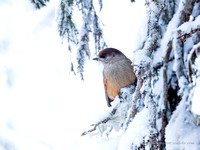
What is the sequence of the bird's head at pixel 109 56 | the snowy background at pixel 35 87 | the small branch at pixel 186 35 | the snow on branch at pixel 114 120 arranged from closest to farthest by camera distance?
the small branch at pixel 186 35, the snow on branch at pixel 114 120, the bird's head at pixel 109 56, the snowy background at pixel 35 87

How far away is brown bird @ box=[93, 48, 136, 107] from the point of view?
11.3 feet

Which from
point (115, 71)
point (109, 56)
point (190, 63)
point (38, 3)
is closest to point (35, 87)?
point (109, 56)

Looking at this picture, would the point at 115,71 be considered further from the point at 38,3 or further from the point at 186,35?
the point at 186,35

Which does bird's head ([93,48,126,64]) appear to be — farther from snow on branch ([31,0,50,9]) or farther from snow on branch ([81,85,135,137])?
snow on branch ([81,85,135,137])

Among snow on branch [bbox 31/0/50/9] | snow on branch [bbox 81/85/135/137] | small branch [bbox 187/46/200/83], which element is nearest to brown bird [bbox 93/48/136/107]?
snow on branch [bbox 81/85/135/137]

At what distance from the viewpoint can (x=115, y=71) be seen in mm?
3635

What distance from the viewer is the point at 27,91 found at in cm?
743

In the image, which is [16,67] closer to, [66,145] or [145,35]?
[66,145]

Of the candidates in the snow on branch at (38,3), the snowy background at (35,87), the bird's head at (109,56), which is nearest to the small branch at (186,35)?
the snow on branch at (38,3)

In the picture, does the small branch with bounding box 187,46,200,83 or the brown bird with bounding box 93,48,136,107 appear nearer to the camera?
the small branch with bounding box 187,46,200,83

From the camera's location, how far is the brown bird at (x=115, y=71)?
345 cm

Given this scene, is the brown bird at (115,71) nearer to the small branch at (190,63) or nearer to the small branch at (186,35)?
the small branch at (186,35)

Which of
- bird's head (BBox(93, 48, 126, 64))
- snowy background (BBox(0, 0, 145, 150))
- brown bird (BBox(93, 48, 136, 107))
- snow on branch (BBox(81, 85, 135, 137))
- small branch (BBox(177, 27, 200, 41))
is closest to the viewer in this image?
small branch (BBox(177, 27, 200, 41))

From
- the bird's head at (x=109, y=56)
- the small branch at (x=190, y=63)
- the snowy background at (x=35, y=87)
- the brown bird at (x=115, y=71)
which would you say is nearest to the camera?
the small branch at (x=190, y=63)
